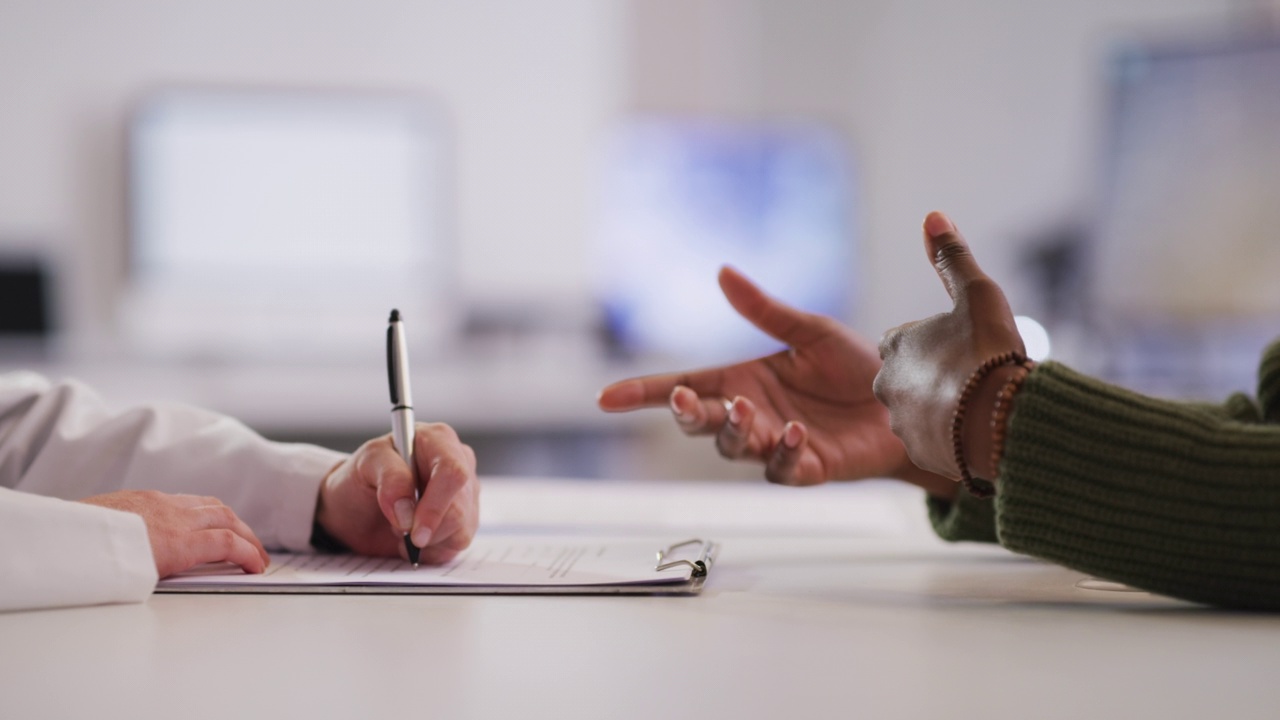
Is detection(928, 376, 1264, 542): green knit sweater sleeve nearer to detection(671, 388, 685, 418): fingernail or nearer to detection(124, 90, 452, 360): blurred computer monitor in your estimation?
detection(671, 388, 685, 418): fingernail

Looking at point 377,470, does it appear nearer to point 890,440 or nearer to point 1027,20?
point 890,440

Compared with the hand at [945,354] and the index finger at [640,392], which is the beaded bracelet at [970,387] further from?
the index finger at [640,392]

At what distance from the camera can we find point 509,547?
814mm

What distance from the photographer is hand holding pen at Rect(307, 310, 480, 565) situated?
0.69 m

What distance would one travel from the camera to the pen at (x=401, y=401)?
72 cm

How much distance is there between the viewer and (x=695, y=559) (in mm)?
709

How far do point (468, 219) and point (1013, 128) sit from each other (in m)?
2.12

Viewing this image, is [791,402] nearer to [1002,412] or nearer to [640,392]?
[640,392]

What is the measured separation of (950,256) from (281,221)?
3548mm

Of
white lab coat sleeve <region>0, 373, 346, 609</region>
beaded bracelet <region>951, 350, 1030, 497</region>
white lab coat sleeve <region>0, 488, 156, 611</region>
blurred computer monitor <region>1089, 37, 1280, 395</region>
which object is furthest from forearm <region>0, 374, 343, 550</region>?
blurred computer monitor <region>1089, 37, 1280, 395</region>

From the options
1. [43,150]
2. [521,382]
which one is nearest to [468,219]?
[521,382]

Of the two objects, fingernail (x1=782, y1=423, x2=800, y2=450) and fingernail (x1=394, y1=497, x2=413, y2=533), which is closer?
fingernail (x1=394, y1=497, x2=413, y2=533)

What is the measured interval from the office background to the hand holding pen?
9.07 ft

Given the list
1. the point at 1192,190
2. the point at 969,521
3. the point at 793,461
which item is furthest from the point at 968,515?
the point at 1192,190
